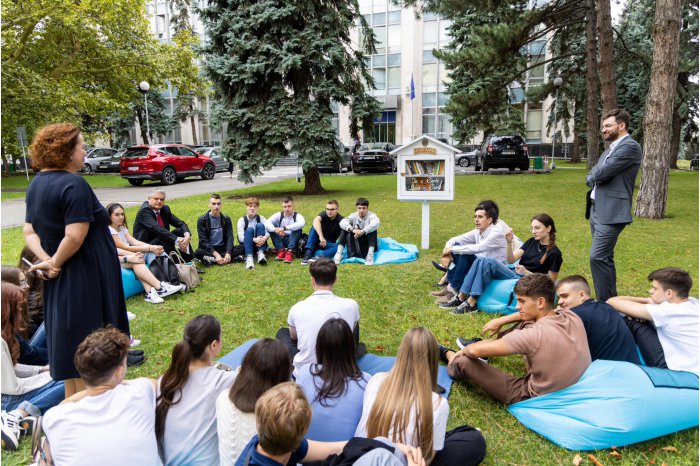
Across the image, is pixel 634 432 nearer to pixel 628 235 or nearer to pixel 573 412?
pixel 573 412

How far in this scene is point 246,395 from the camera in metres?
2.45

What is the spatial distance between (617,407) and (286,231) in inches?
226

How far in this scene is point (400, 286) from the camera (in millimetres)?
6438

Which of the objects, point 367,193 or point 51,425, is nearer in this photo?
point 51,425

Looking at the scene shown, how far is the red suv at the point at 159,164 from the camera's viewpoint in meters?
18.9

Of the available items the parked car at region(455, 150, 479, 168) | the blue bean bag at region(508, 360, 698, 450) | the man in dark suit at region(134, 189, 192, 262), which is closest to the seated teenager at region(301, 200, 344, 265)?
the man in dark suit at region(134, 189, 192, 262)

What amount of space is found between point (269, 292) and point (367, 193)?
9.73m

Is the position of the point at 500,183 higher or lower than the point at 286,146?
lower

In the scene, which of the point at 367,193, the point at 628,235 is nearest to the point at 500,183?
the point at 367,193

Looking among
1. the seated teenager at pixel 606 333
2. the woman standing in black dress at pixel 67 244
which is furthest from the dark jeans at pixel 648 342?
the woman standing in black dress at pixel 67 244

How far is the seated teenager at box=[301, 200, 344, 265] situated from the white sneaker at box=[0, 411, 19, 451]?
15.6ft

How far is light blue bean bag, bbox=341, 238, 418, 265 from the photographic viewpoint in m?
7.66

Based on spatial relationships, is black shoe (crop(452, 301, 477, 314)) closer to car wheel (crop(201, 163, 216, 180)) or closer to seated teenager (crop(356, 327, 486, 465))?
seated teenager (crop(356, 327, 486, 465))

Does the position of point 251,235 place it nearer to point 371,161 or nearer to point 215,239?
point 215,239
